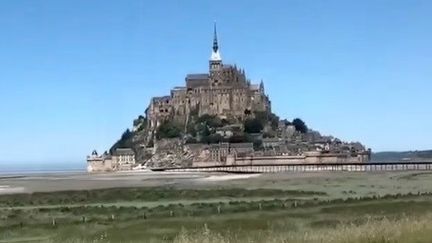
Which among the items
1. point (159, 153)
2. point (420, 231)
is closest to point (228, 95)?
point (159, 153)

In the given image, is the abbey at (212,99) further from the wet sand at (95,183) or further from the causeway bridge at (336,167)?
the wet sand at (95,183)

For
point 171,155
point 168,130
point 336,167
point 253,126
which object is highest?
point 253,126

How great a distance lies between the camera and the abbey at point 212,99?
18438 cm

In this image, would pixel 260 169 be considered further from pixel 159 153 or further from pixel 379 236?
pixel 379 236

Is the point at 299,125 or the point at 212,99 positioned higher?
the point at 212,99

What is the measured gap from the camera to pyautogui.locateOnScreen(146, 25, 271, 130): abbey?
184m

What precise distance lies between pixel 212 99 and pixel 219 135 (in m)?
20.0

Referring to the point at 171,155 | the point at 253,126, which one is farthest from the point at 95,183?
the point at 253,126

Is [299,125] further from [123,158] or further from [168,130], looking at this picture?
[123,158]

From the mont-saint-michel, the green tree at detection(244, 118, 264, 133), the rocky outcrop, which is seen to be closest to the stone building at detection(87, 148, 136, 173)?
the mont-saint-michel

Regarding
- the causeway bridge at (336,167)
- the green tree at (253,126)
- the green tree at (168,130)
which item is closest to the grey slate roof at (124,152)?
the green tree at (168,130)

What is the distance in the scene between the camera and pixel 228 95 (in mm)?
184375

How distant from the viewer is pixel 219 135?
169 m

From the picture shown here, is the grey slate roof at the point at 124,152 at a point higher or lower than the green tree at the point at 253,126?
lower
